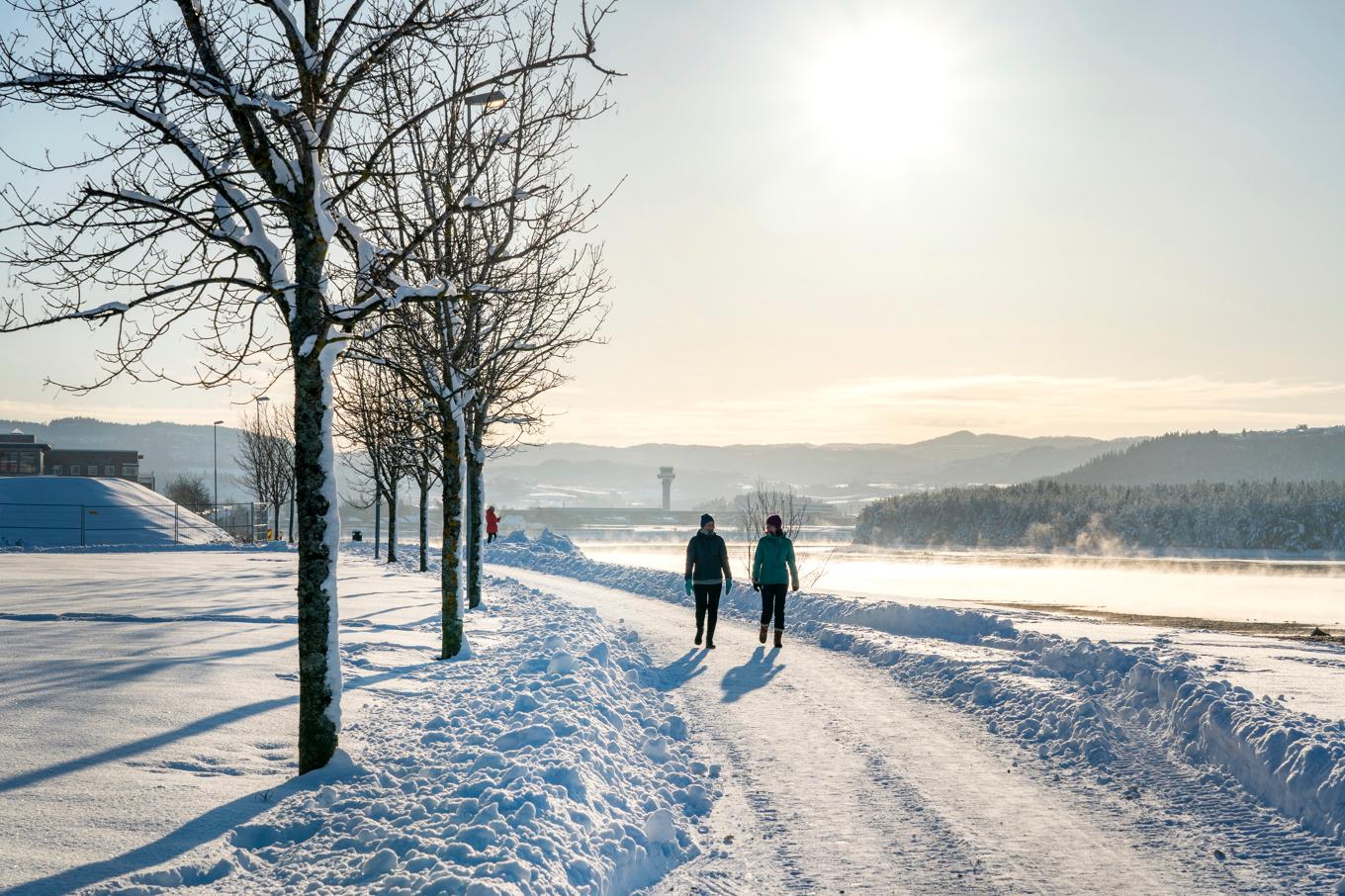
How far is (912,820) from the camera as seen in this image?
611 centimetres

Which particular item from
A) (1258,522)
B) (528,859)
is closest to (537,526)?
(1258,522)

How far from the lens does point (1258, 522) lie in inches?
3241

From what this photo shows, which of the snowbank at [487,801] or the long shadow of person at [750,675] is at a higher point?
the snowbank at [487,801]

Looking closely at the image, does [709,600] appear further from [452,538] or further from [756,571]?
A: [452,538]

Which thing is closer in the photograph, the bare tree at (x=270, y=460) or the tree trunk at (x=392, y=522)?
the tree trunk at (x=392, y=522)

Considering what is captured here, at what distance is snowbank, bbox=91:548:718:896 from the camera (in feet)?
15.1

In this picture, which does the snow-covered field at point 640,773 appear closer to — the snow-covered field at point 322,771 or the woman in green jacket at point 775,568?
the snow-covered field at point 322,771

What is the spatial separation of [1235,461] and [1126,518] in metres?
128

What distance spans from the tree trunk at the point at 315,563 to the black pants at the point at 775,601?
8630mm

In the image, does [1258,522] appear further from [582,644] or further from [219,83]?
[219,83]

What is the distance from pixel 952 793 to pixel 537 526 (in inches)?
5651

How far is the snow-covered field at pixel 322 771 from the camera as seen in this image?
4621 mm

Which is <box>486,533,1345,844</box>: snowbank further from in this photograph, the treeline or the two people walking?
the treeline

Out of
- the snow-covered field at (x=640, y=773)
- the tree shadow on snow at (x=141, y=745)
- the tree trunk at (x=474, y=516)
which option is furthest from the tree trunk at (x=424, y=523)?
the tree shadow on snow at (x=141, y=745)
